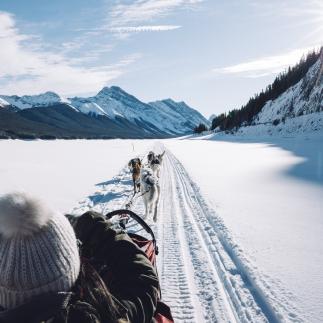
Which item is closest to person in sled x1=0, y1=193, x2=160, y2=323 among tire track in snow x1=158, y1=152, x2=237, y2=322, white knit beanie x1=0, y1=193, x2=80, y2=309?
white knit beanie x1=0, y1=193, x2=80, y2=309

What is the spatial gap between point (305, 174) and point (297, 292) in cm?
1154

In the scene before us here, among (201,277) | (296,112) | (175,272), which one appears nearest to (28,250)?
(201,277)

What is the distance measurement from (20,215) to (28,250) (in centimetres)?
15

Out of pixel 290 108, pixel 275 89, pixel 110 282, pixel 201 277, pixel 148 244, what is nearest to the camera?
pixel 110 282

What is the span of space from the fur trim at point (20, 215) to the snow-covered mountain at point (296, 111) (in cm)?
4441

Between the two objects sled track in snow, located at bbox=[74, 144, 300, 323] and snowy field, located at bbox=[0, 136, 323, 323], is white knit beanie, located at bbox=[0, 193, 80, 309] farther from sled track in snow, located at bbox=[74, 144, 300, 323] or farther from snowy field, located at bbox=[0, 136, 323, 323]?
sled track in snow, located at bbox=[74, 144, 300, 323]

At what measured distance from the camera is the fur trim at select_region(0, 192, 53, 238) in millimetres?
1540

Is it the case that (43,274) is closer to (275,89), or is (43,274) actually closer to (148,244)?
(148,244)

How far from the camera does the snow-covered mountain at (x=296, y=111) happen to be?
1866 inches

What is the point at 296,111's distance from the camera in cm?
7088

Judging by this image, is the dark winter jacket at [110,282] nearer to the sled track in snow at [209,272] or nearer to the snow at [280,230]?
the sled track in snow at [209,272]

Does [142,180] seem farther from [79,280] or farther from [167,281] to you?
[79,280]

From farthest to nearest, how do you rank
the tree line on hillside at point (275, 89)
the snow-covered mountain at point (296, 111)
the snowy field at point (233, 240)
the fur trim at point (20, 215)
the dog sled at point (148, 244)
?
the tree line on hillside at point (275, 89) → the snow-covered mountain at point (296, 111) → the snowy field at point (233, 240) → the dog sled at point (148, 244) → the fur trim at point (20, 215)

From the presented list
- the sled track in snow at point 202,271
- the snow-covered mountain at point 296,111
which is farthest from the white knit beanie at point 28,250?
the snow-covered mountain at point 296,111
